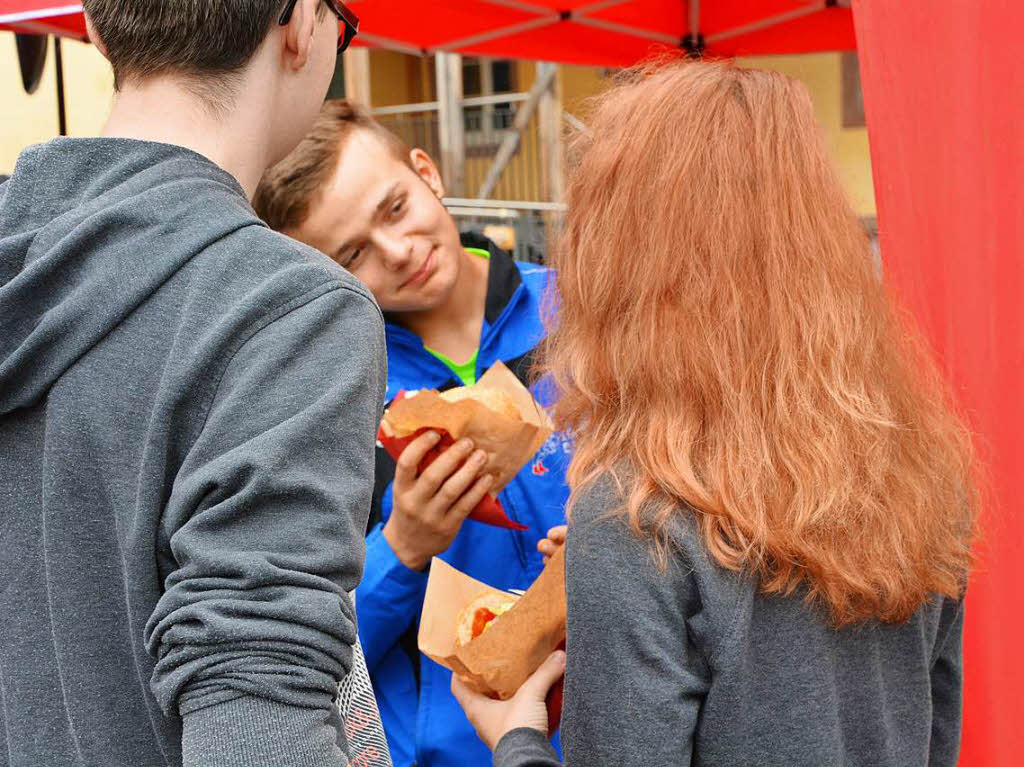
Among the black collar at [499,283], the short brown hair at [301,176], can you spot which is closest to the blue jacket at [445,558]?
the black collar at [499,283]

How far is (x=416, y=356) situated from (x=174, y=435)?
56.3 inches

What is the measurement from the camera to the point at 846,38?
5.65m

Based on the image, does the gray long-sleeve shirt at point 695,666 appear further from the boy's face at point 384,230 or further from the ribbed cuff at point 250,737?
the boy's face at point 384,230

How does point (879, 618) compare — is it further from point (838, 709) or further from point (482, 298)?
point (482, 298)

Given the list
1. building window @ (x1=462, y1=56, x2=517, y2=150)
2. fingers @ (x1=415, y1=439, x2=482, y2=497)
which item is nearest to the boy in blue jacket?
fingers @ (x1=415, y1=439, x2=482, y2=497)

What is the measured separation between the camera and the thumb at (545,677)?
180 centimetres

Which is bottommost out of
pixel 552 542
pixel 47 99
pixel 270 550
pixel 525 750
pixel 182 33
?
pixel 525 750

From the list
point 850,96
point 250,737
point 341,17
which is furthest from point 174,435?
point 850,96

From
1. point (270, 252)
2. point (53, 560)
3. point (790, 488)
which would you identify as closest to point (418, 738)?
point (790, 488)

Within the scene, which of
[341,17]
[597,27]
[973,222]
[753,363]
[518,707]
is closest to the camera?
[341,17]

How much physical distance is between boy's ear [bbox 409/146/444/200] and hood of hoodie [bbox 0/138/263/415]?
151cm

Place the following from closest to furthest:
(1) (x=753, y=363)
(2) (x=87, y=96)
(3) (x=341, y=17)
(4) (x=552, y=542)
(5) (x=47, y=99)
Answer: (3) (x=341, y=17)
(1) (x=753, y=363)
(4) (x=552, y=542)
(5) (x=47, y=99)
(2) (x=87, y=96)

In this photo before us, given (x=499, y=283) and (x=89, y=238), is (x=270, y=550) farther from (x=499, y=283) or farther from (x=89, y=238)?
(x=499, y=283)

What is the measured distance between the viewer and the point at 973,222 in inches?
74.9
